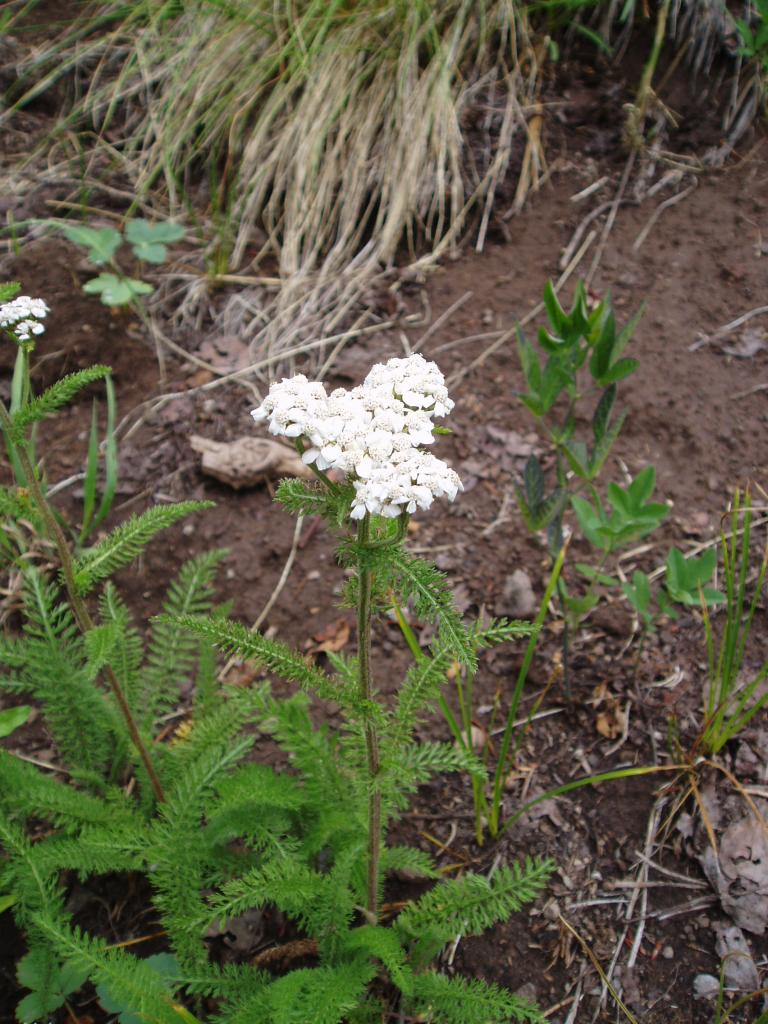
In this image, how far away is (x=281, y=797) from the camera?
1.41 metres

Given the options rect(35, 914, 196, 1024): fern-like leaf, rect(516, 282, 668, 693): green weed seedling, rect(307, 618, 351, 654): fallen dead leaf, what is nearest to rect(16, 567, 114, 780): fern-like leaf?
rect(35, 914, 196, 1024): fern-like leaf

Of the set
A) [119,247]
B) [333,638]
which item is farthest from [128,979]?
[119,247]

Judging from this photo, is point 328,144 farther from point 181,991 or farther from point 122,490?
point 181,991

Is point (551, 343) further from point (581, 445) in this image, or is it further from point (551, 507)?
point (551, 507)

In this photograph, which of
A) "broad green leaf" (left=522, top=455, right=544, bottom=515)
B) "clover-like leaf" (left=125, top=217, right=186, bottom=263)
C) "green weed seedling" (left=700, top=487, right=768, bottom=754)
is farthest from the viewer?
"clover-like leaf" (left=125, top=217, right=186, bottom=263)

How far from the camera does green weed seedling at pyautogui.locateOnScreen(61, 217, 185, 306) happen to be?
2635mm

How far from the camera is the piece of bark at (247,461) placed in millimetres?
2305

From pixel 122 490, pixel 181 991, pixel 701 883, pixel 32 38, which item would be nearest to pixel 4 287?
pixel 122 490

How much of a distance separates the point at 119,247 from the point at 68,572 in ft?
6.65

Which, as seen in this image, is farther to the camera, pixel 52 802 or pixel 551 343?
pixel 551 343

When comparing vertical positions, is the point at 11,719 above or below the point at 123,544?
below

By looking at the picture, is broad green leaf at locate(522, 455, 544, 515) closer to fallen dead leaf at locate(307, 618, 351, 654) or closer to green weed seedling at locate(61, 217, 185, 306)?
fallen dead leaf at locate(307, 618, 351, 654)

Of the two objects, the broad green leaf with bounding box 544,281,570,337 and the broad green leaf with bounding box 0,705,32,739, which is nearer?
the broad green leaf with bounding box 0,705,32,739

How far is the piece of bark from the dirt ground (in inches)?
2.0
